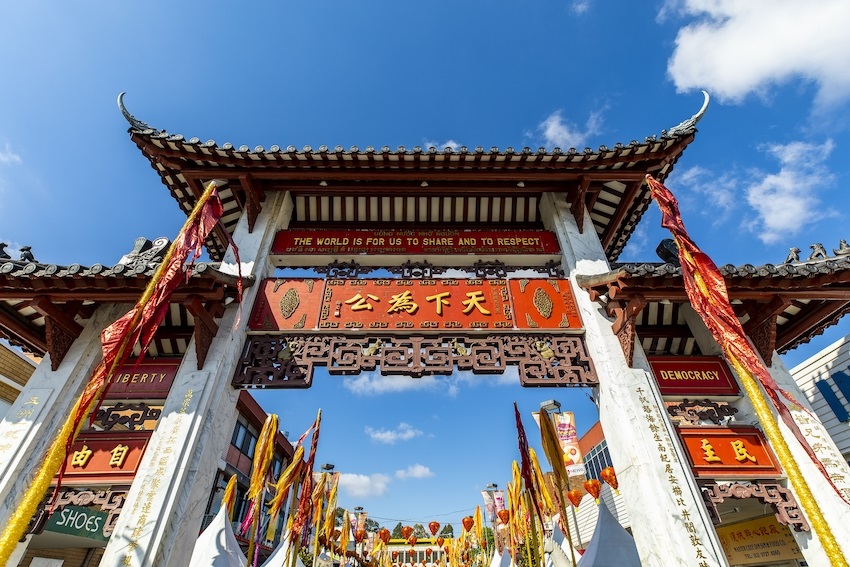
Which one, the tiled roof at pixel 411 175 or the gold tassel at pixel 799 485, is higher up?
the tiled roof at pixel 411 175

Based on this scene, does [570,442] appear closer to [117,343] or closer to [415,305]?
[415,305]

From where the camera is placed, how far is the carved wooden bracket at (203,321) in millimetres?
6004

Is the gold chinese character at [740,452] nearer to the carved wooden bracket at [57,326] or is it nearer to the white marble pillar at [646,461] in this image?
the white marble pillar at [646,461]

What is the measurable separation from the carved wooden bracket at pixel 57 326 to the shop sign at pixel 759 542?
11.2 m

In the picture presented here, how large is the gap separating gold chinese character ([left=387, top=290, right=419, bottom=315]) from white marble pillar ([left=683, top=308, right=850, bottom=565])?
5.33 m

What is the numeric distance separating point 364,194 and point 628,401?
6.16 metres

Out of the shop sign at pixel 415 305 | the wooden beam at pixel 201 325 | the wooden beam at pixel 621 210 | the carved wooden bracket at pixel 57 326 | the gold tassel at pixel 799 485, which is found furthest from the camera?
the wooden beam at pixel 621 210

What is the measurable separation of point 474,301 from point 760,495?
4.72 m

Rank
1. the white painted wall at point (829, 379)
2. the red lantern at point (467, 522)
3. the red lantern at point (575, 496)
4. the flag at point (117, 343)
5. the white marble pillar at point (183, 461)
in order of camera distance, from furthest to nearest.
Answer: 1. the red lantern at point (467, 522)
2. the red lantern at point (575, 496)
3. the white painted wall at point (829, 379)
4. the white marble pillar at point (183, 461)
5. the flag at point (117, 343)

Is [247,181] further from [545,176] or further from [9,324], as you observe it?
[545,176]

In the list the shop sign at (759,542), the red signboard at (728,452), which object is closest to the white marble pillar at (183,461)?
the red signboard at (728,452)

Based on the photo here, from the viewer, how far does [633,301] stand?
6160mm

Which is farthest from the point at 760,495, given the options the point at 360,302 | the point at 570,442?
the point at 570,442

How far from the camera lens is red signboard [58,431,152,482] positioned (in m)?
5.42
